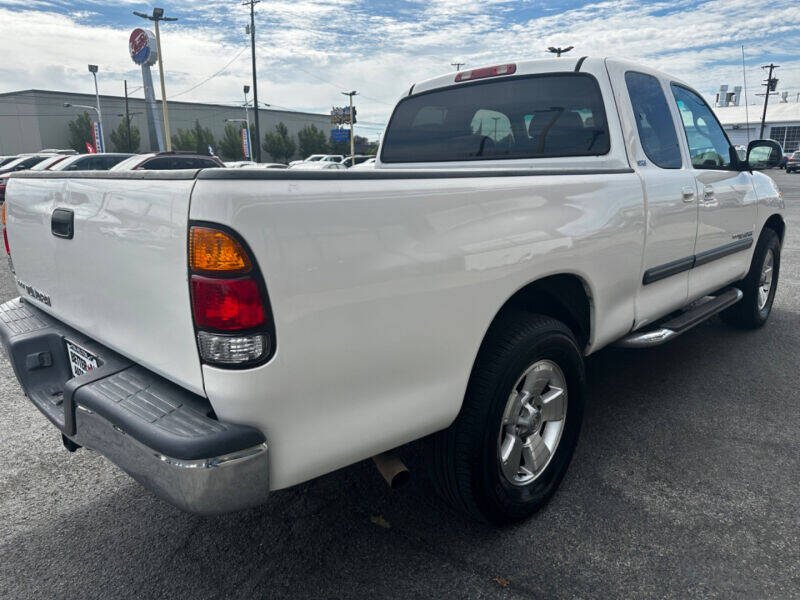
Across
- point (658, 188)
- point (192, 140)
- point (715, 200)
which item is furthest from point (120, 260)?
point (192, 140)

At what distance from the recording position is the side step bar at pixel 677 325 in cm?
303

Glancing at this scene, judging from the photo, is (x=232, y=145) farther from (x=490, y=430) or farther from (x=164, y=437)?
(x=164, y=437)

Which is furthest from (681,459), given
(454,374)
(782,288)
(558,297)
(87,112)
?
(87,112)

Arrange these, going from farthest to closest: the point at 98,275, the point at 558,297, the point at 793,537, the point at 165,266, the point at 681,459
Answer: the point at 681,459, the point at 558,297, the point at 793,537, the point at 98,275, the point at 165,266

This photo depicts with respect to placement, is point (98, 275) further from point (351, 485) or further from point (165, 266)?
point (351, 485)

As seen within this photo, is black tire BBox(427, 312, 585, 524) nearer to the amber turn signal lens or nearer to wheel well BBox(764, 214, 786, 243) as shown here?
the amber turn signal lens

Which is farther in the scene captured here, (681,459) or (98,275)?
(681,459)

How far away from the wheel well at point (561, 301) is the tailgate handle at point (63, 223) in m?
1.58

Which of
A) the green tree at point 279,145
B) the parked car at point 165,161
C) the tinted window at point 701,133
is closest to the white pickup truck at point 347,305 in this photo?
the tinted window at point 701,133

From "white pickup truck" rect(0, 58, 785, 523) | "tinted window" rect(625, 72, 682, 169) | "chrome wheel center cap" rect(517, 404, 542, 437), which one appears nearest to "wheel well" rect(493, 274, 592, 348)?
"white pickup truck" rect(0, 58, 785, 523)

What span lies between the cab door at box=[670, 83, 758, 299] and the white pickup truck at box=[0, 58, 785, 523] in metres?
0.37

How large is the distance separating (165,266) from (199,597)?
1190 millimetres

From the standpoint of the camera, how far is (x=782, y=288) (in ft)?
21.5

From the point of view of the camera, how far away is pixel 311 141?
7206 centimetres
